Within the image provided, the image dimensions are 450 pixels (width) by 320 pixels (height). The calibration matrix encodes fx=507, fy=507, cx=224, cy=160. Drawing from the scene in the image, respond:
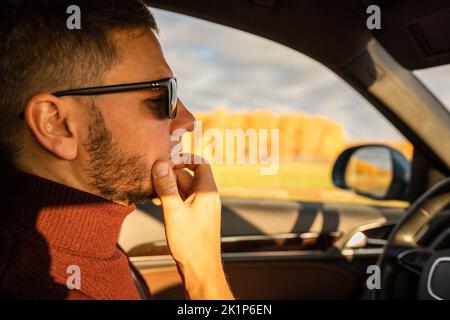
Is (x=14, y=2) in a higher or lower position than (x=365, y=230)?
higher

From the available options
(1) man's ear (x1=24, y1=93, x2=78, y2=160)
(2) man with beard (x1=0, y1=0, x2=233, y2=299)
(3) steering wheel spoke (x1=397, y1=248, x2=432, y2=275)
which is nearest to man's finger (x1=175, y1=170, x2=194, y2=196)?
(2) man with beard (x1=0, y1=0, x2=233, y2=299)

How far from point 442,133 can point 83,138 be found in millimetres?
2117

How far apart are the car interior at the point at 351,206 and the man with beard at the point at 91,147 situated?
1049 mm

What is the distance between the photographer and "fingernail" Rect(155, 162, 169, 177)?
1667 mm

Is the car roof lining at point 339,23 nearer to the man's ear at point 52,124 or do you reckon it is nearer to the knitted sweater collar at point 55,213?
the man's ear at point 52,124

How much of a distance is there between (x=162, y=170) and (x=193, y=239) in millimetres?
262

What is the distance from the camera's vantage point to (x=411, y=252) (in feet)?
8.34

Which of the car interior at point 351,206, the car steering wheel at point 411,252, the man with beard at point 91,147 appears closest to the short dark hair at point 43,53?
the man with beard at point 91,147

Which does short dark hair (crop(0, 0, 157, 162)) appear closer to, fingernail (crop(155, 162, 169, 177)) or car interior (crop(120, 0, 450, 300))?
fingernail (crop(155, 162, 169, 177))

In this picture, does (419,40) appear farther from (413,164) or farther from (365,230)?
(365,230)

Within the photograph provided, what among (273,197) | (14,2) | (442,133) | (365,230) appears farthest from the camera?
(273,197)

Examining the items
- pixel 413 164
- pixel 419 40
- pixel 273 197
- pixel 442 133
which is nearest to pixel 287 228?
pixel 273 197

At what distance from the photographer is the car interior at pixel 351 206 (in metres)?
2.55

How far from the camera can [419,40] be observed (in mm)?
2709
